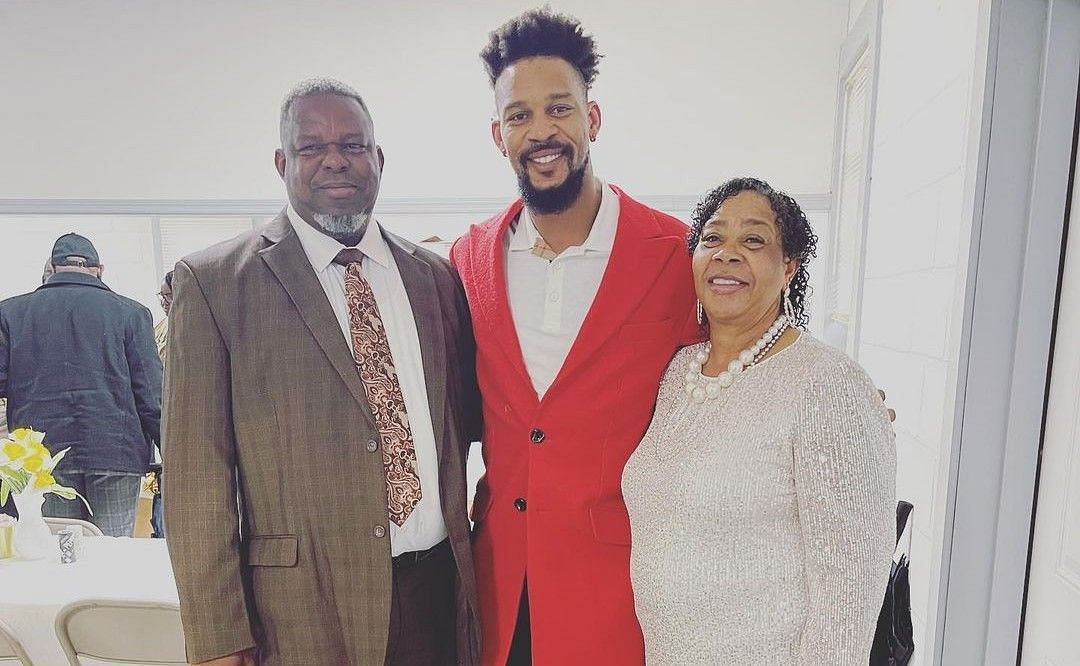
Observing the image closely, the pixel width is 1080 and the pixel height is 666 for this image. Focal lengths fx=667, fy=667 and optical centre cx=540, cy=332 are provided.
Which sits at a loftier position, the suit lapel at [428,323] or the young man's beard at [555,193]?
the young man's beard at [555,193]

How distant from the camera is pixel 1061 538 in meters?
1.15

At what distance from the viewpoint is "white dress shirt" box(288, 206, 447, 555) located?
1301mm

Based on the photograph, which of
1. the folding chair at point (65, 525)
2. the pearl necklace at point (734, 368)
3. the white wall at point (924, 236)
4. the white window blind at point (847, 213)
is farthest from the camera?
the white window blind at point (847, 213)

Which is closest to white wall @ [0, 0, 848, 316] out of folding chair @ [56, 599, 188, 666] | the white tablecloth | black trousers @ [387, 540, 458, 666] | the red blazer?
the white tablecloth

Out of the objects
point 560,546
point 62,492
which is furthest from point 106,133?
point 560,546

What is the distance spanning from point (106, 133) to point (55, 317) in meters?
1.05

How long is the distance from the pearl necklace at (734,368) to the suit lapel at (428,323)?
48cm

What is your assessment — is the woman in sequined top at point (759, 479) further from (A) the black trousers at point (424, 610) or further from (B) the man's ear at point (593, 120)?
(A) the black trousers at point (424, 610)

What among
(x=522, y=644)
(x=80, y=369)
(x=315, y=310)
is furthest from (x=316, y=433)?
(x=80, y=369)

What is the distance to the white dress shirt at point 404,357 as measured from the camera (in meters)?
1.30

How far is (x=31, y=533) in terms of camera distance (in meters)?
2.20

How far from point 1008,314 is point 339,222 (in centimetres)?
128

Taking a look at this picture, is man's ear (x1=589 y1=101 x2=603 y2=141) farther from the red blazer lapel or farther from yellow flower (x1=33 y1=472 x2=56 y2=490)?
yellow flower (x1=33 y1=472 x2=56 y2=490)

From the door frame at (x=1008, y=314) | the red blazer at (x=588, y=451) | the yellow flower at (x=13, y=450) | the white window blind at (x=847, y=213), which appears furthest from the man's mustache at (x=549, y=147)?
the yellow flower at (x=13, y=450)
